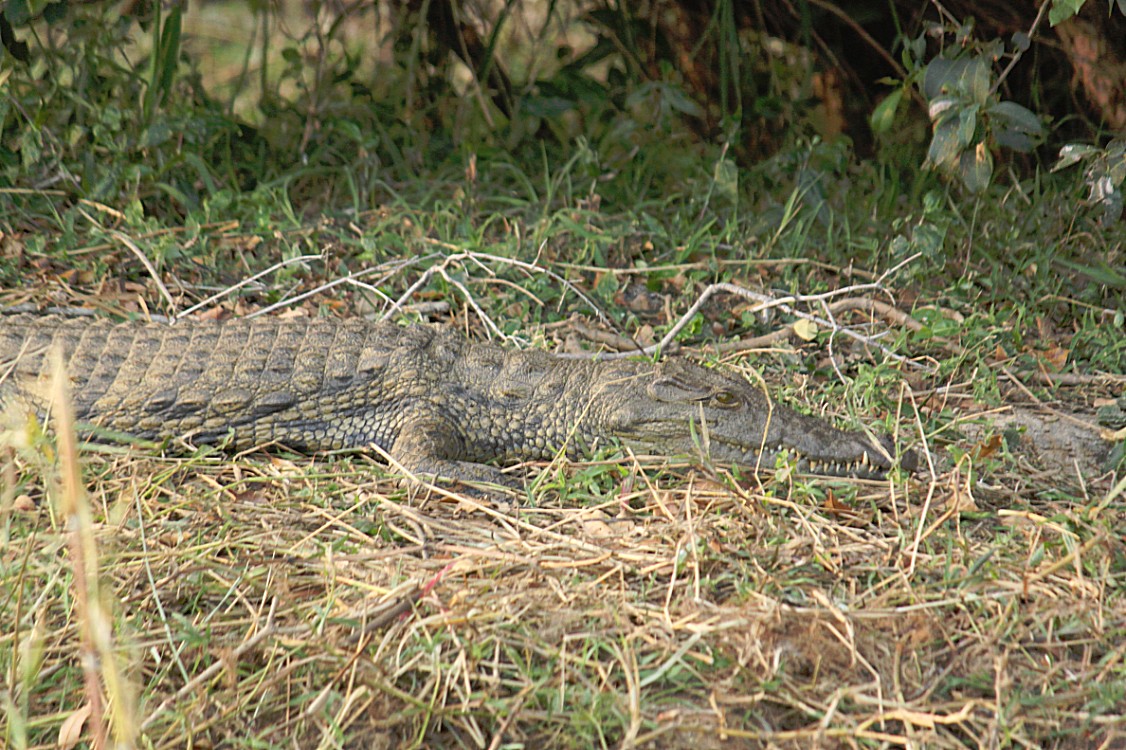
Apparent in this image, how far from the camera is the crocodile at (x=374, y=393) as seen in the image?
3.55 metres

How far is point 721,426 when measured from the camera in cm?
344

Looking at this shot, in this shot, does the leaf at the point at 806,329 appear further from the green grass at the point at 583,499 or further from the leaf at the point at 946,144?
the leaf at the point at 946,144

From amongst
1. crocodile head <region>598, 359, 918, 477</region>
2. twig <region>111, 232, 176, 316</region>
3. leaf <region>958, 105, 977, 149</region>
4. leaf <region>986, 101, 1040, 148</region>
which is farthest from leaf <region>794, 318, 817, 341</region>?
twig <region>111, 232, 176, 316</region>

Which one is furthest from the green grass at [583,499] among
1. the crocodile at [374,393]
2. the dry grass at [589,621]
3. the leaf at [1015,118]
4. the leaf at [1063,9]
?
the leaf at [1063,9]

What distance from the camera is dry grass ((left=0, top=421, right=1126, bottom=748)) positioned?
221cm

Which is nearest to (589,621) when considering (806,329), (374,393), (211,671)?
(211,671)

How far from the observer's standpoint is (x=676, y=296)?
15.6 ft

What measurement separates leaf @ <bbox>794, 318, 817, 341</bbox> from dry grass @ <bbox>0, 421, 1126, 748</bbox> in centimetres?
99

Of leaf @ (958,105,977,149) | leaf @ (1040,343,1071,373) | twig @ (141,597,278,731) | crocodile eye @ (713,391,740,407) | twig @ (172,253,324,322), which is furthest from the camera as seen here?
twig @ (172,253,324,322)

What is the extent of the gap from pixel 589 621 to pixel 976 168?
7.49 feet

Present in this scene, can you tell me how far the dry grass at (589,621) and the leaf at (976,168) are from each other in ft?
3.96

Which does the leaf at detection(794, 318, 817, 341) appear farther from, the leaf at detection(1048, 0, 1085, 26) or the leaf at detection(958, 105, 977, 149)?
the leaf at detection(1048, 0, 1085, 26)

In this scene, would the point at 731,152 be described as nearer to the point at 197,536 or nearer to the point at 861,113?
the point at 861,113

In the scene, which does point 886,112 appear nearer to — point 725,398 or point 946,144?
point 946,144
